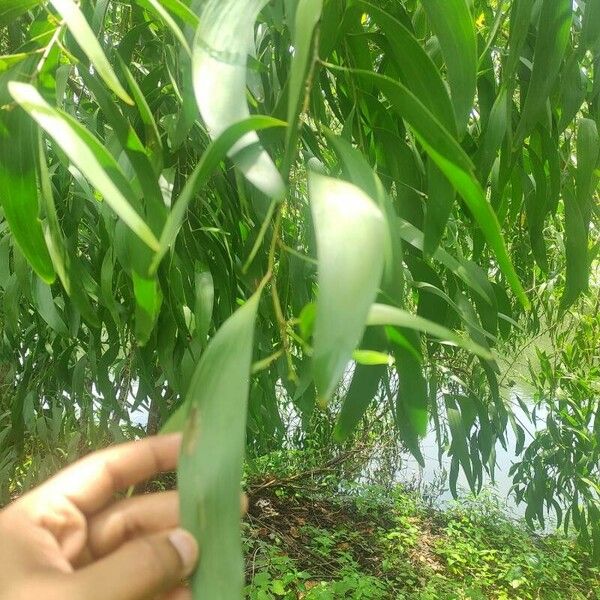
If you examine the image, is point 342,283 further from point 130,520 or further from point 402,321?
point 130,520

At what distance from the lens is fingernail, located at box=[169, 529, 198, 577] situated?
192 millimetres

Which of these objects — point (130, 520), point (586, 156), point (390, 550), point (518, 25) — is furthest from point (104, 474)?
point (390, 550)

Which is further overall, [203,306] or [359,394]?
[203,306]

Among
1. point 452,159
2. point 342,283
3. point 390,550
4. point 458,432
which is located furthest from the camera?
point 390,550

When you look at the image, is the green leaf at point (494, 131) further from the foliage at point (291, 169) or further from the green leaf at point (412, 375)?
the green leaf at point (412, 375)

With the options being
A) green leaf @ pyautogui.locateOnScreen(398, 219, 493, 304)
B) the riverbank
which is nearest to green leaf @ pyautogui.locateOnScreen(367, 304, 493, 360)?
green leaf @ pyautogui.locateOnScreen(398, 219, 493, 304)

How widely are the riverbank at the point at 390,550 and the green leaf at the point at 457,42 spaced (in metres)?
1.30

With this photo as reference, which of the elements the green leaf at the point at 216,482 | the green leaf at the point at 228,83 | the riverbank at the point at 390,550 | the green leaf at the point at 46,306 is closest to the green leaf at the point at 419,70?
the green leaf at the point at 228,83

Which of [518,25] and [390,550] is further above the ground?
[518,25]

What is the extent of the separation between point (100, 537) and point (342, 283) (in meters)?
0.21

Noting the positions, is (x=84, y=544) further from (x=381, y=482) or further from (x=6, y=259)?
(x=381, y=482)

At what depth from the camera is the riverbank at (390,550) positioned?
1661 mm

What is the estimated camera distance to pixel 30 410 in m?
1.17

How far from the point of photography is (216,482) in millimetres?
191
